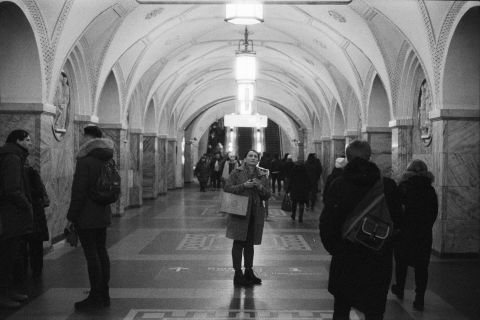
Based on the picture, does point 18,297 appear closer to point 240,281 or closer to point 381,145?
point 240,281

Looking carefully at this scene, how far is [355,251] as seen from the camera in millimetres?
3967

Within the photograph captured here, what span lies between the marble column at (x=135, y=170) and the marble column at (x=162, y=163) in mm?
4248

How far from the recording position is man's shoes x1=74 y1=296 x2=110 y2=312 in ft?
19.0

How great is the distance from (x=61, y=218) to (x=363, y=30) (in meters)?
6.54

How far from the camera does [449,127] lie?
940cm

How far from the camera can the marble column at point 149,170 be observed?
20312 millimetres

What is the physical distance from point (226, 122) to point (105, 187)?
15.8 meters

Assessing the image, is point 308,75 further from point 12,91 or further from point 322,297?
point 322,297

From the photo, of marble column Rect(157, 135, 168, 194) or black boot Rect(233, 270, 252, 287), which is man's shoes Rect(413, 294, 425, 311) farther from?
marble column Rect(157, 135, 168, 194)

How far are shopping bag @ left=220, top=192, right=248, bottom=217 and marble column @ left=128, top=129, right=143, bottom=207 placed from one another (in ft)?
32.6

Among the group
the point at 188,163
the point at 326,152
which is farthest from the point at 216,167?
the point at 188,163

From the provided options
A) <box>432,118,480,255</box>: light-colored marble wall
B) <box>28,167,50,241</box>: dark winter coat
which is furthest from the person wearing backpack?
<box>432,118,480,255</box>: light-colored marble wall

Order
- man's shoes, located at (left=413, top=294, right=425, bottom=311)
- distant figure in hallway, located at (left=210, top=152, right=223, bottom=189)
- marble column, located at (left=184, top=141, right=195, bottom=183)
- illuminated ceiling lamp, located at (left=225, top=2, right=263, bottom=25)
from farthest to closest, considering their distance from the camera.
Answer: marble column, located at (left=184, top=141, right=195, bottom=183) < distant figure in hallway, located at (left=210, top=152, right=223, bottom=189) < illuminated ceiling lamp, located at (left=225, top=2, right=263, bottom=25) < man's shoes, located at (left=413, top=294, right=425, bottom=311)

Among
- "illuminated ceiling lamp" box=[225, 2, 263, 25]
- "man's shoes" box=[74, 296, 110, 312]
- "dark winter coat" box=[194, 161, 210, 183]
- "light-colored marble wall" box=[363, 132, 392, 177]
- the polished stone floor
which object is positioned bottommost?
the polished stone floor
